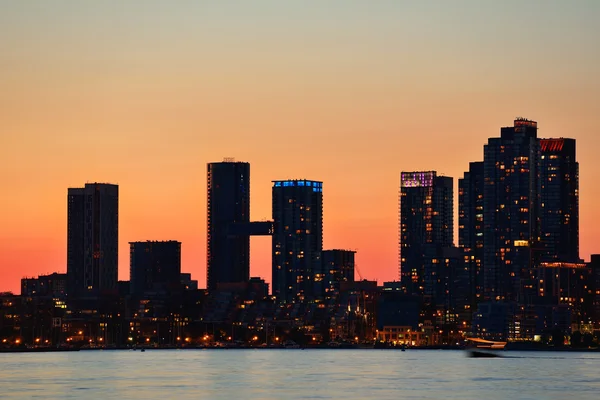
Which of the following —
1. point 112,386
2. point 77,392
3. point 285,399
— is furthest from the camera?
point 112,386

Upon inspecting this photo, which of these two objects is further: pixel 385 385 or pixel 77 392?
pixel 385 385

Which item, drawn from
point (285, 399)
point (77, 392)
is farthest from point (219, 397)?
point (77, 392)

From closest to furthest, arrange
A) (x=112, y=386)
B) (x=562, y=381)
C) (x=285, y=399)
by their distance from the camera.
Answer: (x=285, y=399)
(x=112, y=386)
(x=562, y=381)

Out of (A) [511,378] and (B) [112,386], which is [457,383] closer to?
(A) [511,378]

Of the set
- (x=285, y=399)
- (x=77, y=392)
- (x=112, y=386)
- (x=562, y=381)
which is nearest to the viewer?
(x=285, y=399)

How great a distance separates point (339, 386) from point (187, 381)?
24.5 m

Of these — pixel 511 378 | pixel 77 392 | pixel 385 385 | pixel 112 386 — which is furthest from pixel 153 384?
pixel 511 378

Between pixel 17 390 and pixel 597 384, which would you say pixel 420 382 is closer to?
pixel 597 384

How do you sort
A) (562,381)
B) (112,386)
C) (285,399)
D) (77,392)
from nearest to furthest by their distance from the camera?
(285,399)
(77,392)
(112,386)
(562,381)

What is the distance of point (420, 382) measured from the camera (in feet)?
595

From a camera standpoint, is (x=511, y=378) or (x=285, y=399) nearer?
(x=285, y=399)

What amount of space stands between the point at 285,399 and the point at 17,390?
118 ft

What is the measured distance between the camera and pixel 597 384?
17525 cm

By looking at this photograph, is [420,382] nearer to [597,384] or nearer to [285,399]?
[597,384]
